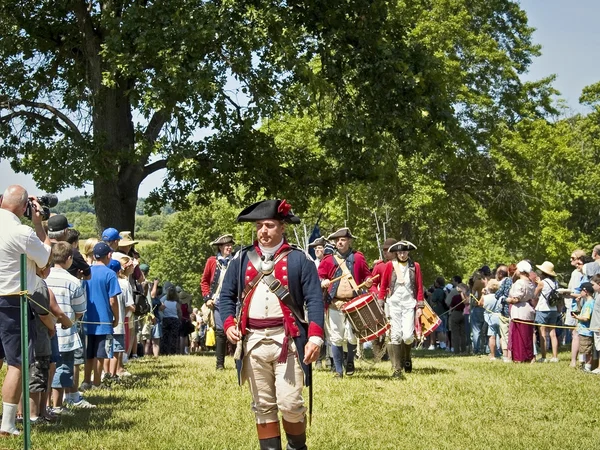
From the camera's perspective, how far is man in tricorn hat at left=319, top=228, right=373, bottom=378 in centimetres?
1553

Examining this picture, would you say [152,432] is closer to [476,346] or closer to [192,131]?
[192,131]

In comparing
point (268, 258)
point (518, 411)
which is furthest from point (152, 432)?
point (518, 411)

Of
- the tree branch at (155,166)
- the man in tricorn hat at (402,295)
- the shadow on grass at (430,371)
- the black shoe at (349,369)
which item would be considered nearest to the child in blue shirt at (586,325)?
the shadow on grass at (430,371)

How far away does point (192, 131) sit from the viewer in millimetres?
22891

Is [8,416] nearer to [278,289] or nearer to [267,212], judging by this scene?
[278,289]

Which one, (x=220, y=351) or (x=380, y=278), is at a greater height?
(x=380, y=278)

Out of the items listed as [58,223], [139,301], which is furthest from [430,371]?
[58,223]

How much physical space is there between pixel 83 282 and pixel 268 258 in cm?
500

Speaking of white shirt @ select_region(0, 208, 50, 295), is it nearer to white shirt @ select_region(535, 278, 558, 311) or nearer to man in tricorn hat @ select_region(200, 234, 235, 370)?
man in tricorn hat @ select_region(200, 234, 235, 370)

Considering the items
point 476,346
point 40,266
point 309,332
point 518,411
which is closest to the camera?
point 309,332

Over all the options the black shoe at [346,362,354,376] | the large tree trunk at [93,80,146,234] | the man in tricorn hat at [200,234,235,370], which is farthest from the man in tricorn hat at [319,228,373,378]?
the large tree trunk at [93,80,146,234]

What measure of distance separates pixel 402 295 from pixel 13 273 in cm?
776

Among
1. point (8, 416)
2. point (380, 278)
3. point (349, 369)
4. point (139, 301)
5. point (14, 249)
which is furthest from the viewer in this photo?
point (139, 301)

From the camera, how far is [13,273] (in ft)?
30.2
